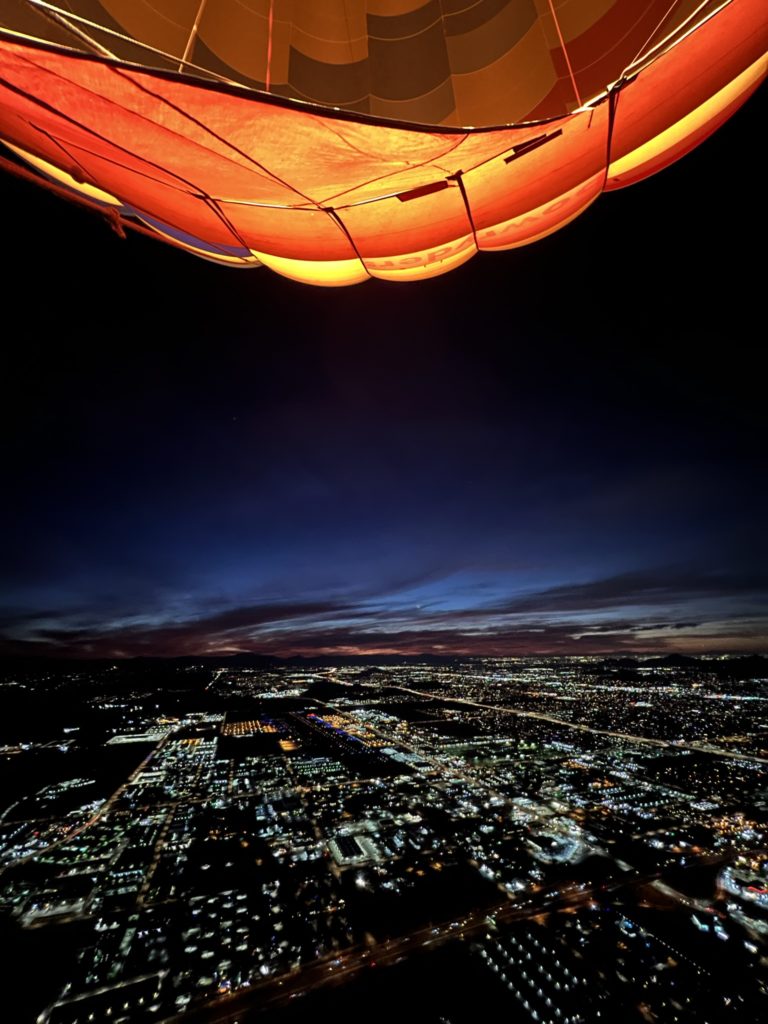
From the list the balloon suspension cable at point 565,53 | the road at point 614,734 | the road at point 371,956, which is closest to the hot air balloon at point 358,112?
the balloon suspension cable at point 565,53

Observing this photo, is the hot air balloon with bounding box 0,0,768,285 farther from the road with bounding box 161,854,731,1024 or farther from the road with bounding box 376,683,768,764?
the road with bounding box 376,683,768,764

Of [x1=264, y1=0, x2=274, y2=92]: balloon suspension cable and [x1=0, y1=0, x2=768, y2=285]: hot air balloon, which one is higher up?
[x1=264, y1=0, x2=274, y2=92]: balloon suspension cable

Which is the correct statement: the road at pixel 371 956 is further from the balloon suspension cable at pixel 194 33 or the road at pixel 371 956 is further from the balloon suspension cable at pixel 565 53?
the balloon suspension cable at pixel 565 53

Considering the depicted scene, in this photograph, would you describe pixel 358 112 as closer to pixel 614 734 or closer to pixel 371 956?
pixel 371 956

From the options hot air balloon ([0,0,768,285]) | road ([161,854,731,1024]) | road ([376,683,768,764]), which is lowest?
road ([376,683,768,764])

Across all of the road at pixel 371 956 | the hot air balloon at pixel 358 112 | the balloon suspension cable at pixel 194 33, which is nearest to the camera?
the hot air balloon at pixel 358 112

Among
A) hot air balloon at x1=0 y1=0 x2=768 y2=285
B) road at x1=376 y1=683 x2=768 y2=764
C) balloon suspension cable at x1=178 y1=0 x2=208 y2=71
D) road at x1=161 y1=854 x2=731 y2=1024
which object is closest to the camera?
hot air balloon at x1=0 y1=0 x2=768 y2=285

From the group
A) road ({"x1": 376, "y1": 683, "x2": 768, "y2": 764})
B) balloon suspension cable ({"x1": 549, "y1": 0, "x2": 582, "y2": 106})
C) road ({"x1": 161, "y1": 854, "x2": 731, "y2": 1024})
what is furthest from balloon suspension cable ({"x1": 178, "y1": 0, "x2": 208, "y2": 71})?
road ({"x1": 376, "y1": 683, "x2": 768, "y2": 764})

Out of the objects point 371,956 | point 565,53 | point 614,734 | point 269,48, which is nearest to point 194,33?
point 269,48

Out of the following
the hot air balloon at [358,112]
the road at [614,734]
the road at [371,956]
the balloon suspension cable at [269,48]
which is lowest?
the road at [614,734]
